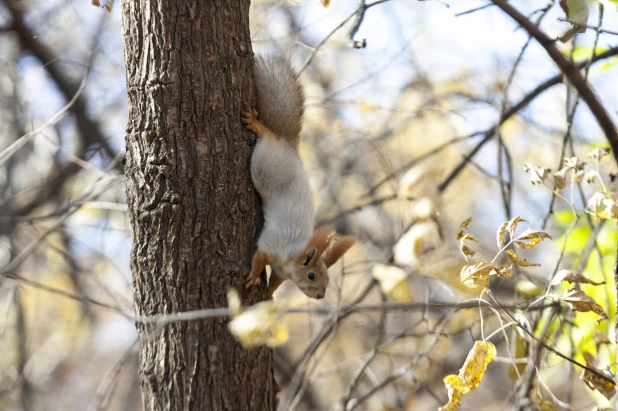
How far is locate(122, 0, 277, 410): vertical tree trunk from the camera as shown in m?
1.64

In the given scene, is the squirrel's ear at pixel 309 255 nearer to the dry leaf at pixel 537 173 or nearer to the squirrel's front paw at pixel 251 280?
the squirrel's front paw at pixel 251 280

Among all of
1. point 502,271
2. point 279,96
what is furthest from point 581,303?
point 279,96

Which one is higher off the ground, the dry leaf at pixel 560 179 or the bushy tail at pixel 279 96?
the bushy tail at pixel 279 96

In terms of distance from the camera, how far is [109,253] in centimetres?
333

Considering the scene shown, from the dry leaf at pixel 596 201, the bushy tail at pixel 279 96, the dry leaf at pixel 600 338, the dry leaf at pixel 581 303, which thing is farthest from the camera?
the bushy tail at pixel 279 96

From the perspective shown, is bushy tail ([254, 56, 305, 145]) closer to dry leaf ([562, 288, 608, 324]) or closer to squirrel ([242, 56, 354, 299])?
squirrel ([242, 56, 354, 299])

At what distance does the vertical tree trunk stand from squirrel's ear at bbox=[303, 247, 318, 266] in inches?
19.3

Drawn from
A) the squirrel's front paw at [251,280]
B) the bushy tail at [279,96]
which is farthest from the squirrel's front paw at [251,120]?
the squirrel's front paw at [251,280]

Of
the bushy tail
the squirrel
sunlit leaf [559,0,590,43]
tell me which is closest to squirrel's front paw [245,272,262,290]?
the squirrel

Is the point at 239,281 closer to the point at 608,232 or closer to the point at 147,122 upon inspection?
the point at 147,122

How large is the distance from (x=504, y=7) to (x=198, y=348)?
3.90ft

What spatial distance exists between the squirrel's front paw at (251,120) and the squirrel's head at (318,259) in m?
0.47

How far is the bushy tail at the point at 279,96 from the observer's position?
204cm

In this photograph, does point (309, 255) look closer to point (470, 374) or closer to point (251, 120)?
point (251, 120)
